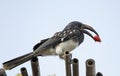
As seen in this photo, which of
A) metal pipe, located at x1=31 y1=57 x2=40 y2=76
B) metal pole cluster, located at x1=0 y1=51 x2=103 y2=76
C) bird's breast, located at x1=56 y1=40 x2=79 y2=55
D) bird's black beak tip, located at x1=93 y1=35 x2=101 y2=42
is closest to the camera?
metal pole cluster, located at x1=0 y1=51 x2=103 y2=76

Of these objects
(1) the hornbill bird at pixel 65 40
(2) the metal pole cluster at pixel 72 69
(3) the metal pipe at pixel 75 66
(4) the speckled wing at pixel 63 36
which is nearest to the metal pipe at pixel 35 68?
(2) the metal pole cluster at pixel 72 69

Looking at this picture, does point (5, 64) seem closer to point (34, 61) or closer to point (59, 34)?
point (34, 61)

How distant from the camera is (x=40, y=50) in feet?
14.7

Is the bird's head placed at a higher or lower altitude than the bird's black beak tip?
higher

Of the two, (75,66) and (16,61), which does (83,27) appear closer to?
(16,61)

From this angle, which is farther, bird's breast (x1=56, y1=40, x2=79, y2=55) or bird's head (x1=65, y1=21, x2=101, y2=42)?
bird's breast (x1=56, y1=40, x2=79, y2=55)

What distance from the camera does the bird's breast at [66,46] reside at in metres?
5.10

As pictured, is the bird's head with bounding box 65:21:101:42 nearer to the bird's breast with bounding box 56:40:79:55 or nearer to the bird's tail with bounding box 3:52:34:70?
the bird's breast with bounding box 56:40:79:55

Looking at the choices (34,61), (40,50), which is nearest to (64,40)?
(40,50)

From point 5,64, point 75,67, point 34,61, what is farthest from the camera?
point 5,64

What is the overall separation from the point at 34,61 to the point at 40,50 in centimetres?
156

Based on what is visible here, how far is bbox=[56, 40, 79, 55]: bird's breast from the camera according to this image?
5100 millimetres

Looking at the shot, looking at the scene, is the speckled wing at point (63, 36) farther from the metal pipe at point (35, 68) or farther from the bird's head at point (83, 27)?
the metal pipe at point (35, 68)

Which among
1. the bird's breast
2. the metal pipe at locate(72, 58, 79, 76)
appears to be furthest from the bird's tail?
the metal pipe at locate(72, 58, 79, 76)
